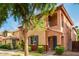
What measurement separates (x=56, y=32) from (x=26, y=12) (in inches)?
20.4

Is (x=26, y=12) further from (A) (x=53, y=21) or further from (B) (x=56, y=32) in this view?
(B) (x=56, y=32)

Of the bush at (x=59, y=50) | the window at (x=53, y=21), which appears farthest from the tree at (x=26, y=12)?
the bush at (x=59, y=50)

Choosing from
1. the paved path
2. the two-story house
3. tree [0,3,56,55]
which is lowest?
the paved path

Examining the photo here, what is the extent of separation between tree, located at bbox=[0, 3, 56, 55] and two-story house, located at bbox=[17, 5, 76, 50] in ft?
0.29

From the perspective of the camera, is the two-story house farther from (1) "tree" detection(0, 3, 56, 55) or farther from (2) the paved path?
(2) the paved path

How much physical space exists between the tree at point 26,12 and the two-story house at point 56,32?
0.29ft

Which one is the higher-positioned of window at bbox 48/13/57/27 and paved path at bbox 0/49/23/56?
window at bbox 48/13/57/27

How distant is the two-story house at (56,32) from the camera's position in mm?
5262

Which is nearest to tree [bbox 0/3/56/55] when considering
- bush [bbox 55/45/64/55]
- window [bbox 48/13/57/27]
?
window [bbox 48/13/57/27]

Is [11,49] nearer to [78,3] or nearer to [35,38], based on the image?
[35,38]

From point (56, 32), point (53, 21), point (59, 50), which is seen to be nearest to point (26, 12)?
point (53, 21)

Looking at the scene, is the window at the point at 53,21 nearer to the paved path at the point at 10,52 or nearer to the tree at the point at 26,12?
the tree at the point at 26,12

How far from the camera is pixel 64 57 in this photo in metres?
5.22

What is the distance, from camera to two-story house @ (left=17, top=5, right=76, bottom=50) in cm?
526
